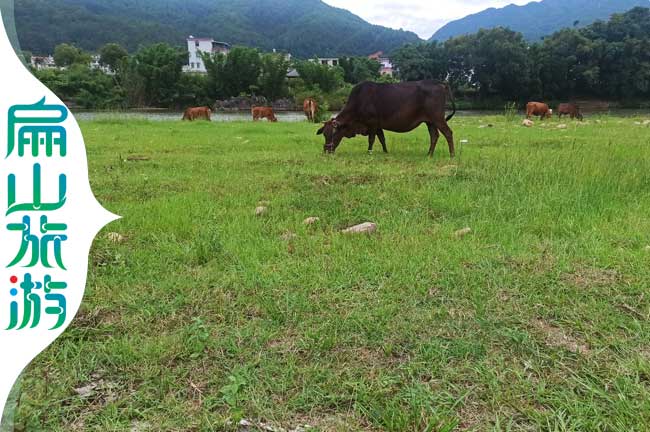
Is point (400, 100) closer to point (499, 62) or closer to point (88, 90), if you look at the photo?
point (88, 90)

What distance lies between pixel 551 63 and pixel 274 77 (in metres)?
27.0

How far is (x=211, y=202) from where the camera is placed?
4223 millimetres

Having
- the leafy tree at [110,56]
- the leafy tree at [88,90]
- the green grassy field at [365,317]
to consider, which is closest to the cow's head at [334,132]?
the green grassy field at [365,317]

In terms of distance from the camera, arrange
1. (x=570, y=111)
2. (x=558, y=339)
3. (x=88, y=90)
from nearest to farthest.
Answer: (x=558, y=339) < (x=570, y=111) < (x=88, y=90)

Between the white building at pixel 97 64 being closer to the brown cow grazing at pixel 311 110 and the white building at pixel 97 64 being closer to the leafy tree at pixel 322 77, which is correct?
the leafy tree at pixel 322 77

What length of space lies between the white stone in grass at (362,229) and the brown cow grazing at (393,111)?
4.13 meters

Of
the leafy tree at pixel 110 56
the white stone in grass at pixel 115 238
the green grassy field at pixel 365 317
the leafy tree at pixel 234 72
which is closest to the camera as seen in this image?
the green grassy field at pixel 365 317

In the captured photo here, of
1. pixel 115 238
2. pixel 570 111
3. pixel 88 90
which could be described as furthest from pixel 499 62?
pixel 115 238

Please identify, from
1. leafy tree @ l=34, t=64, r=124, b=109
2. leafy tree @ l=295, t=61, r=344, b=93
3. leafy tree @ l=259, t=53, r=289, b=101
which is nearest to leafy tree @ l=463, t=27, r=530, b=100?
leafy tree @ l=295, t=61, r=344, b=93

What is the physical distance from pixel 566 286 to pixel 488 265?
1.41 ft

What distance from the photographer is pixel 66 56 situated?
47.9 m

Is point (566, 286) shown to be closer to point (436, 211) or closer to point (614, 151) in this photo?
point (436, 211)

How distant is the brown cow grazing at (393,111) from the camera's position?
7508 mm

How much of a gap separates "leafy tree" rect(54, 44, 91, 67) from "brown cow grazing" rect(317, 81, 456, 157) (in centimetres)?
4697
